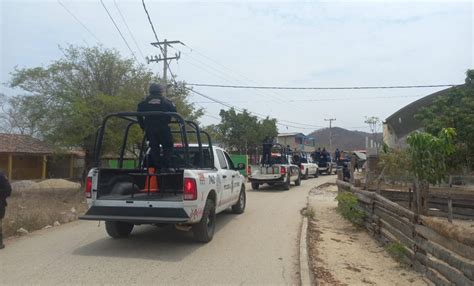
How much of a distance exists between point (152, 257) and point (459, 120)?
58.1ft

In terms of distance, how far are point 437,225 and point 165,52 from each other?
26413 mm

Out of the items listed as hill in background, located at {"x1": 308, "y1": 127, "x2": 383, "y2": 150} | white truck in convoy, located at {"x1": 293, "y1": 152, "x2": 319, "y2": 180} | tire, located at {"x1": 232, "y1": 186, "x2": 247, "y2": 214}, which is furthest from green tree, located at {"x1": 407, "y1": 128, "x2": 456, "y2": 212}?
hill in background, located at {"x1": 308, "y1": 127, "x2": 383, "y2": 150}

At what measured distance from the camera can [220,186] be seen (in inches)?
369

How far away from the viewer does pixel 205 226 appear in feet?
26.9

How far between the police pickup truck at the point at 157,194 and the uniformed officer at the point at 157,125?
0.66 ft

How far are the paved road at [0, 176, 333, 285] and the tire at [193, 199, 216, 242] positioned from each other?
0.16m

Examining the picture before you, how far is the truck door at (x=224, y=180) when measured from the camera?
31.7ft

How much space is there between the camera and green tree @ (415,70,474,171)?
1973 cm

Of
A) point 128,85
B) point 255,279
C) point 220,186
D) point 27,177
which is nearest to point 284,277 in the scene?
point 255,279

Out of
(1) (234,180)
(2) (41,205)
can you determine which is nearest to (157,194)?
(1) (234,180)

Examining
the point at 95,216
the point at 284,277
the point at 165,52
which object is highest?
the point at 165,52

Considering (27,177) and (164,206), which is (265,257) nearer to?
(164,206)

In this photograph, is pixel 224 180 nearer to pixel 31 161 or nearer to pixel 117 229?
pixel 117 229

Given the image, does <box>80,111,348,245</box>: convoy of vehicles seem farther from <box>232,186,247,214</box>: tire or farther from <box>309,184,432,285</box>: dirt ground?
<box>309,184,432,285</box>: dirt ground
